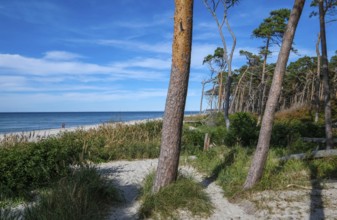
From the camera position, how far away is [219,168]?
8.32m

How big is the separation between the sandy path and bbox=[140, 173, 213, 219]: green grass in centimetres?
18

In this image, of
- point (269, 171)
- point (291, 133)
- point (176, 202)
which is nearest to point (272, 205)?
point (269, 171)

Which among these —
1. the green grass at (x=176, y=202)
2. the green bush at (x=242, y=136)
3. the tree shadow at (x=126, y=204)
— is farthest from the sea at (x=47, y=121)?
the green grass at (x=176, y=202)

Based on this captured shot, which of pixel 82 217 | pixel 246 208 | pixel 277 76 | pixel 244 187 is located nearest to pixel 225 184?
pixel 244 187

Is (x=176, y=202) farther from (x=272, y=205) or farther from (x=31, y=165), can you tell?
(x=31, y=165)

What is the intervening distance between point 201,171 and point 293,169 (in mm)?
2424

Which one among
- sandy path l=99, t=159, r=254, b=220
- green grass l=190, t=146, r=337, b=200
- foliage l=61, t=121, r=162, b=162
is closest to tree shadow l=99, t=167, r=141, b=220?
sandy path l=99, t=159, r=254, b=220

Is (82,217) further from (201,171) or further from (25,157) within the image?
(201,171)

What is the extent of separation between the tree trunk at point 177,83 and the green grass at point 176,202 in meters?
0.29

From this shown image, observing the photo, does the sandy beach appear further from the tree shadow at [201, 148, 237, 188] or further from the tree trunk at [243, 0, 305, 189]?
the tree trunk at [243, 0, 305, 189]

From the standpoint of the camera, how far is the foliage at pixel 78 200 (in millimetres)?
4551

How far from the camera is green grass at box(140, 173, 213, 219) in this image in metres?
5.21

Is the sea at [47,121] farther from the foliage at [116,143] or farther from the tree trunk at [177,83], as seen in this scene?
the tree trunk at [177,83]

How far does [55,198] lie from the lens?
16.0ft
